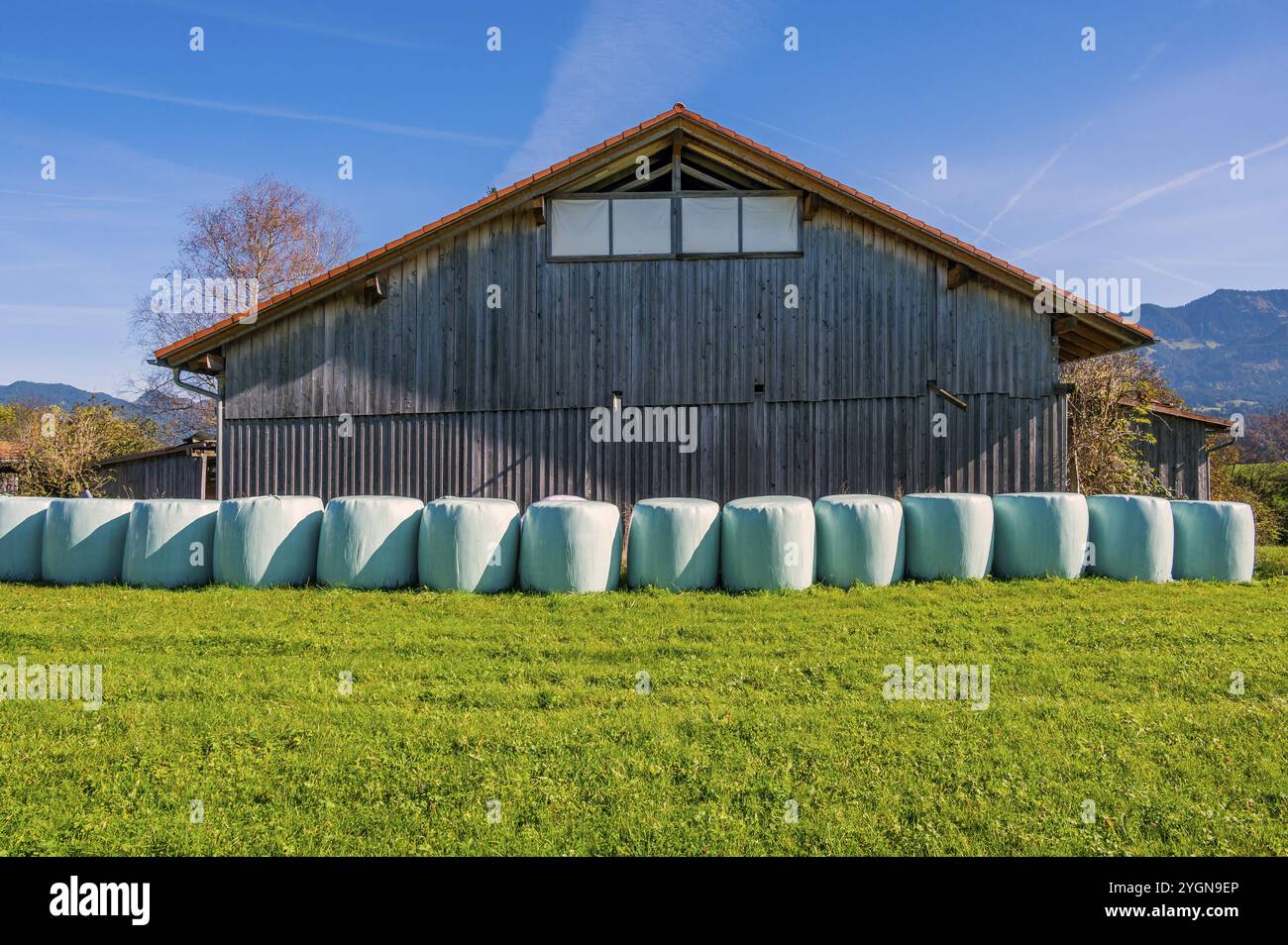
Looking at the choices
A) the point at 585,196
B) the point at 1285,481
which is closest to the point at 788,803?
the point at 585,196

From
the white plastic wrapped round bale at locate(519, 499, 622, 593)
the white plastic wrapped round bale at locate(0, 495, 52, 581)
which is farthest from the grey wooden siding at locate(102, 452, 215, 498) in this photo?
the white plastic wrapped round bale at locate(519, 499, 622, 593)

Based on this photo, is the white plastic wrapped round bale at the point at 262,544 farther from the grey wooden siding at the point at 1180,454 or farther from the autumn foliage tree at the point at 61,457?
the grey wooden siding at the point at 1180,454

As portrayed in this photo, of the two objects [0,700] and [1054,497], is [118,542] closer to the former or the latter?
[0,700]

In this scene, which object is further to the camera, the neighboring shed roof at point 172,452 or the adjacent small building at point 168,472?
the adjacent small building at point 168,472

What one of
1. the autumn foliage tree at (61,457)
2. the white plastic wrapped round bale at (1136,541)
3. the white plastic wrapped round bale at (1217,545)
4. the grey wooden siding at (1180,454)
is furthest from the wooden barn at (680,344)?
the autumn foliage tree at (61,457)

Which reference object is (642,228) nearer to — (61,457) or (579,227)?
(579,227)

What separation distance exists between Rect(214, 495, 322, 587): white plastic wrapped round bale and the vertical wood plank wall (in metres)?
3.58

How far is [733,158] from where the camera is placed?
11812mm

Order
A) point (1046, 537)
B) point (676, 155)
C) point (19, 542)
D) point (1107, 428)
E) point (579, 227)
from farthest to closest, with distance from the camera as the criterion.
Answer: point (1107, 428) < point (579, 227) < point (676, 155) < point (19, 542) < point (1046, 537)

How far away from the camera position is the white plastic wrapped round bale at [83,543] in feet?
29.3

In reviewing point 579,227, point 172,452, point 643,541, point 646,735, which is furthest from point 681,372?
point 172,452

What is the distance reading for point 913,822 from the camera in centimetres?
329

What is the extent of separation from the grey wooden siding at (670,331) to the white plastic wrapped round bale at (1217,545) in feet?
10.9

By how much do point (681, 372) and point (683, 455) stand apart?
1445mm
